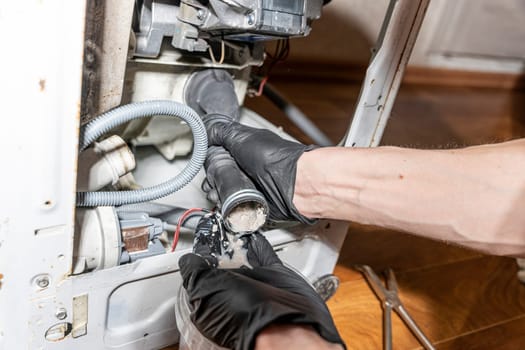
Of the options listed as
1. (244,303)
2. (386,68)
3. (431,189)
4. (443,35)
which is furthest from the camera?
(443,35)

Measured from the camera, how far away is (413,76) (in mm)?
2381

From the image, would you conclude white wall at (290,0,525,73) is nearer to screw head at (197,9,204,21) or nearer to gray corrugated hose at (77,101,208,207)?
screw head at (197,9,204,21)

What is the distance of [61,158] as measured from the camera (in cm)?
44

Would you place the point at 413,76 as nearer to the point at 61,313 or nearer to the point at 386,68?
the point at 386,68

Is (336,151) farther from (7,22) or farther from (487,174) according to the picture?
(7,22)

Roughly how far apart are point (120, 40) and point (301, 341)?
38 centimetres

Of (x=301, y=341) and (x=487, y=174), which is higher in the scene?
(x=487, y=174)

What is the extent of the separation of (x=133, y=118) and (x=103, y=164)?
10 centimetres

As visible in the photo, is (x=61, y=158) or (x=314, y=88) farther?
(x=314, y=88)

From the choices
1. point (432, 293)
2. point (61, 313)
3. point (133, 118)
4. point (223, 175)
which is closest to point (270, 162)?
point (223, 175)

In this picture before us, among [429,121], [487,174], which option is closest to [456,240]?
[487,174]

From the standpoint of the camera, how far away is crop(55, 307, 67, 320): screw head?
0.55 meters

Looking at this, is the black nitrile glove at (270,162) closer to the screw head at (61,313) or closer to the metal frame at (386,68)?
the metal frame at (386,68)

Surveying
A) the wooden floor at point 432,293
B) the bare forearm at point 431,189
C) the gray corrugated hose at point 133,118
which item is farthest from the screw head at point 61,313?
the wooden floor at point 432,293
